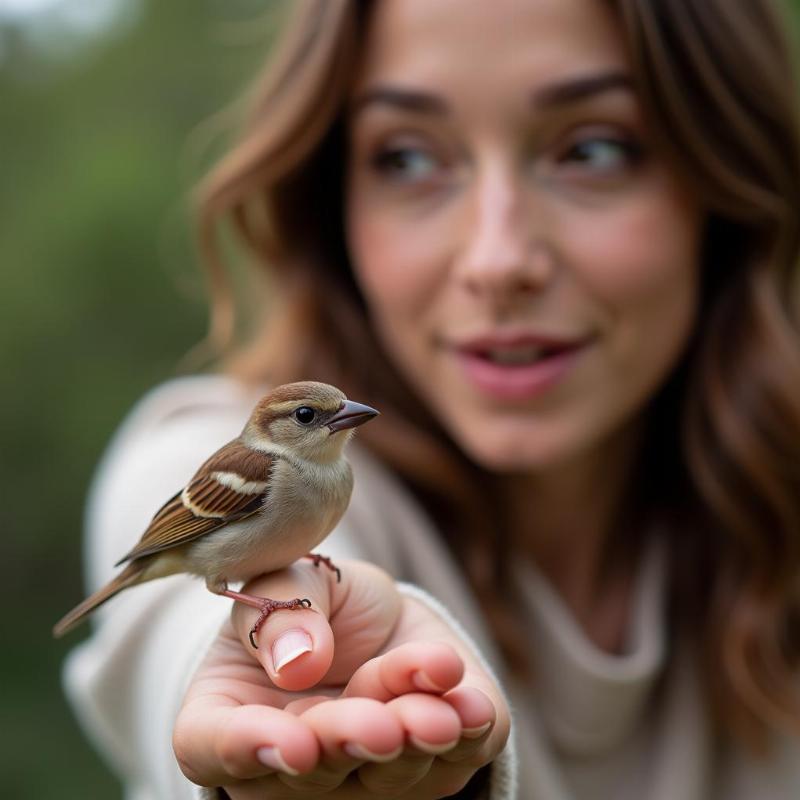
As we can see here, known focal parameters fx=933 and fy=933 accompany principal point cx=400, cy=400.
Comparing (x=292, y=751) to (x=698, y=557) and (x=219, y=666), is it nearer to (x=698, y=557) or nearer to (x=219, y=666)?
(x=219, y=666)

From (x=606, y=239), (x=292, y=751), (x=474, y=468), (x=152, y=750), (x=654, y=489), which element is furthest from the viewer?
(x=654, y=489)

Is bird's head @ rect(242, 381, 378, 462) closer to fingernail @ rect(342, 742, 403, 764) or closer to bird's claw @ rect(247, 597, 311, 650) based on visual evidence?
bird's claw @ rect(247, 597, 311, 650)

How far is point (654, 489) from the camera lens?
3.82 metres

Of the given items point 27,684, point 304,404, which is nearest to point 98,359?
point 27,684

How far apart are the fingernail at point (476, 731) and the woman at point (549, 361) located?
92 cm

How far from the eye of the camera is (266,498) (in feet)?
5.34

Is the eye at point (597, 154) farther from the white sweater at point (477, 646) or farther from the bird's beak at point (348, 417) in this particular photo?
the bird's beak at point (348, 417)

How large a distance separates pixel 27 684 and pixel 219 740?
6092 millimetres

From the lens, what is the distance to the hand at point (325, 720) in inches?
45.3

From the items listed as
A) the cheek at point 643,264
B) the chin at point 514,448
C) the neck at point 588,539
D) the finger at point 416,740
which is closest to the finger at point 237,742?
the finger at point 416,740

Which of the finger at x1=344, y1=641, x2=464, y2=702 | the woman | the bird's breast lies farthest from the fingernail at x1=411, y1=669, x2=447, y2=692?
the woman

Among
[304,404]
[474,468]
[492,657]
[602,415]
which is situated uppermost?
[304,404]

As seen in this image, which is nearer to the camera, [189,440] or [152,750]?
[152,750]

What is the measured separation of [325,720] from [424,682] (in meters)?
0.13
